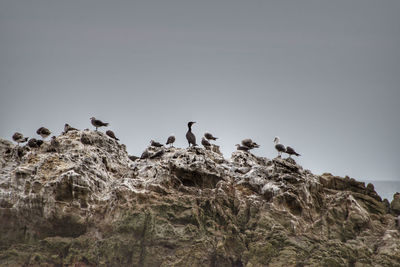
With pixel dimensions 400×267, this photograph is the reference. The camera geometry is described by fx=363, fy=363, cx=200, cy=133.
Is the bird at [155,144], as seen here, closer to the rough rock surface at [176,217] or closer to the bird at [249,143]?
the rough rock surface at [176,217]

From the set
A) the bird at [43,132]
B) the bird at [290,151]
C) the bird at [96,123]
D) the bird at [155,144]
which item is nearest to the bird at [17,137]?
the bird at [43,132]

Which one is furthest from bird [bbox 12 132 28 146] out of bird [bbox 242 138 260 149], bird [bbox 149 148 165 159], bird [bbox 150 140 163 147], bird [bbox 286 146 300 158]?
bird [bbox 286 146 300 158]

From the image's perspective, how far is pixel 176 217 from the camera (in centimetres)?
1564

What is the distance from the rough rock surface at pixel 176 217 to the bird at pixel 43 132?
406 cm

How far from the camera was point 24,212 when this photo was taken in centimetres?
1527

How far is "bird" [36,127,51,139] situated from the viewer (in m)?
21.6

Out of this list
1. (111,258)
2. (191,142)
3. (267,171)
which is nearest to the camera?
(111,258)

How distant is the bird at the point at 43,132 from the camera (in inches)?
849

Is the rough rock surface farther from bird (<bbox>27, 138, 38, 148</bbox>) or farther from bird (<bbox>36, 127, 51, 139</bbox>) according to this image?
bird (<bbox>36, 127, 51, 139</bbox>)

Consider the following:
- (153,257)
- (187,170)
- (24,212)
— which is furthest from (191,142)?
(24,212)

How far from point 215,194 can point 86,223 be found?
5684 millimetres

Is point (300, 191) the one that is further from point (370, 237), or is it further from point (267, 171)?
point (370, 237)

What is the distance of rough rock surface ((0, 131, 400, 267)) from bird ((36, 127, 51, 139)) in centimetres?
406

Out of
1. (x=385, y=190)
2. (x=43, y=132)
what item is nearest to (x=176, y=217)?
(x=43, y=132)
